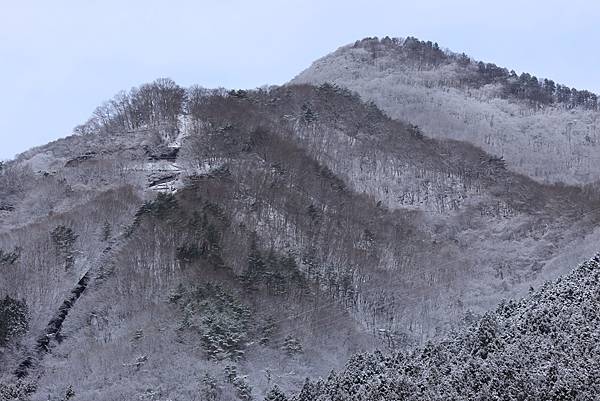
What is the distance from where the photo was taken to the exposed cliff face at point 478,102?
3457 inches

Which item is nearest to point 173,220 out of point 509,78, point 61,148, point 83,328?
point 83,328

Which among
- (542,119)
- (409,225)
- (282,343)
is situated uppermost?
(542,119)

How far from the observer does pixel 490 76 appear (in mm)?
123188

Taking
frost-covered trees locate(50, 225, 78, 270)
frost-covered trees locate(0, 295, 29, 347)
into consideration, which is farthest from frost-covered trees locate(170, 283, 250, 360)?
frost-covered trees locate(0, 295, 29, 347)

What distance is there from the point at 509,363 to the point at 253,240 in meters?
27.8

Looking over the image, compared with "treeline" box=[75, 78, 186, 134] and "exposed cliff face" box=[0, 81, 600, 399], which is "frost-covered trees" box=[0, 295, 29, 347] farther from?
"treeline" box=[75, 78, 186, 134]

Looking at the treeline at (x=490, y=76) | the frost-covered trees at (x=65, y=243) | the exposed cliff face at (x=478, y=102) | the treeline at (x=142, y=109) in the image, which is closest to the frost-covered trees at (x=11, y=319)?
the frost-covered trees at (x=65, y=243)

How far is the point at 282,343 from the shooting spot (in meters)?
44.2

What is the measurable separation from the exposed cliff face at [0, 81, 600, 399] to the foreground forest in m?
0.17

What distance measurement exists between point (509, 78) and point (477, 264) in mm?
72011

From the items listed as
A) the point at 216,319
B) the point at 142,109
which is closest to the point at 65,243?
the point at 216,319

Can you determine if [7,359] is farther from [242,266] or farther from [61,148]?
[61,148]

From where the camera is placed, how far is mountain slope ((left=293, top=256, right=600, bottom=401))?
25156 mm

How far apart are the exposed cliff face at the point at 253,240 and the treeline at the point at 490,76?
39819mm
